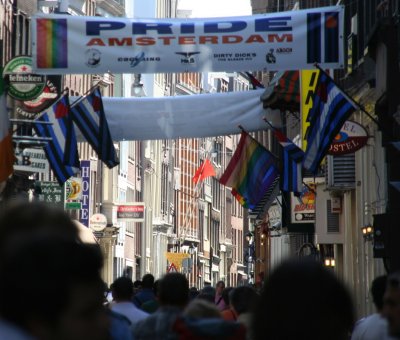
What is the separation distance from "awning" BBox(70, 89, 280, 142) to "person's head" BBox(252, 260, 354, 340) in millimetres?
24856

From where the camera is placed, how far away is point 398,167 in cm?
2039

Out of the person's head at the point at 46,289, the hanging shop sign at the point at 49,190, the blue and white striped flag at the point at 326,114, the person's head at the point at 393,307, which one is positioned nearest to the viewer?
the person's head at the point at 46,289

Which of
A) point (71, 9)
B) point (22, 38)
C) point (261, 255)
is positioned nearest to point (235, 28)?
point (22, 38)

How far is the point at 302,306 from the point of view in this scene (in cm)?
370

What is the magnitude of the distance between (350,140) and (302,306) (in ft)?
73.0

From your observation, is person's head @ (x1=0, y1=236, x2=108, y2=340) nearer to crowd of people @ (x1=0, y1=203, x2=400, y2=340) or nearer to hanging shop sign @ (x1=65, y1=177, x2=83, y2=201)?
crowd of people @ (x1=0, y1=203, x2=400, y2=340)

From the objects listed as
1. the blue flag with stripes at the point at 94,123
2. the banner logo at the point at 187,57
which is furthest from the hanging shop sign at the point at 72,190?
the banner logo at the point at 187,57

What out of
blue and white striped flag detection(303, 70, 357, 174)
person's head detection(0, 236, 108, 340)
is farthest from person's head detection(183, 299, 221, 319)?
blue and white striped flag detection(303, 70, 357, 174)

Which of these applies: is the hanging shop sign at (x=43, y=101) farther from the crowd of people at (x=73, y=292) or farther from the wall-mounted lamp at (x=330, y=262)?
the crowd of people at (x=73, y=292)

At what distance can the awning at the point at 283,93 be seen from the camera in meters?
28.8

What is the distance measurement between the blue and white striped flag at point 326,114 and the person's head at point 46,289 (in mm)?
17457

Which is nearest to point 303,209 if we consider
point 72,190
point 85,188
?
point 72,190

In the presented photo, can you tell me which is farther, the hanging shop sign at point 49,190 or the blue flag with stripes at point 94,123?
the hanging shop sign at point 49,190

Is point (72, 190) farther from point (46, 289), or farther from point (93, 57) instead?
point (46, 289)
